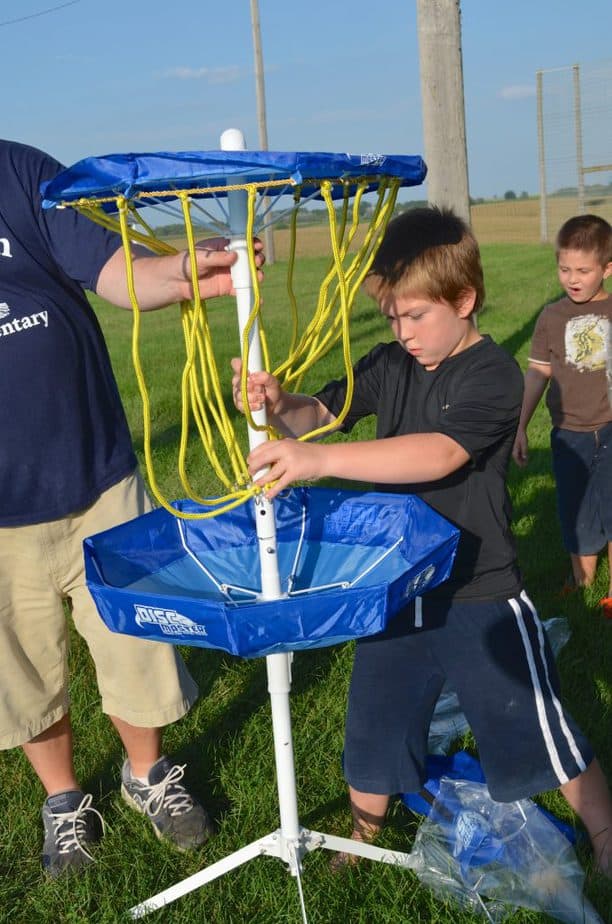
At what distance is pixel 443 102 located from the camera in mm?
5656

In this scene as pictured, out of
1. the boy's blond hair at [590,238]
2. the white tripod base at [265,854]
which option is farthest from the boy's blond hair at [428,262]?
the boy's blond hair at [590,238]

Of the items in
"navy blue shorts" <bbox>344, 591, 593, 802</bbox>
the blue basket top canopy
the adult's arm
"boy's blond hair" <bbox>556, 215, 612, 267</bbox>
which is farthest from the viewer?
"boy's blond hair" <bbox>556, 215, 612, 267</bbox>

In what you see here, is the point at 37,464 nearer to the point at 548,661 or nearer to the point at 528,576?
the point at 548,661

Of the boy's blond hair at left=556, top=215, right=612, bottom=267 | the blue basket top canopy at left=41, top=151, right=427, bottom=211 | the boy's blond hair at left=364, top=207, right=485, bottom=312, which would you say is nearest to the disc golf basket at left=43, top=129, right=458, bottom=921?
the blue basket top canopy at left=41, top=151, right=427, bottom=211

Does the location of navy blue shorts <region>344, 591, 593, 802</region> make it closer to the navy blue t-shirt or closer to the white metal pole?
the white metal pole

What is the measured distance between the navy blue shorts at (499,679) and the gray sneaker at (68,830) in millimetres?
936

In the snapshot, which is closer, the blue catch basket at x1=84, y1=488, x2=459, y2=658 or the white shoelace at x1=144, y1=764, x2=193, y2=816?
the blue catch basket at x1=84, y1=488, x2=459, y2=658

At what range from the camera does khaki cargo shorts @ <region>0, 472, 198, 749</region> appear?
256 cm

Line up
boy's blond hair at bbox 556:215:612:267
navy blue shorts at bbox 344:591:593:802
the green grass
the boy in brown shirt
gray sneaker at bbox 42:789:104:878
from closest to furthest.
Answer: navy blue shorts at bbox 344:591:593:802 → the green grass → gray sneaker at bbox 42:789:104:878 → boy's blond hair at bbox 556:215:612:267 → the boy in brown shirt

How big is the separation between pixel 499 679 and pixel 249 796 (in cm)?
95

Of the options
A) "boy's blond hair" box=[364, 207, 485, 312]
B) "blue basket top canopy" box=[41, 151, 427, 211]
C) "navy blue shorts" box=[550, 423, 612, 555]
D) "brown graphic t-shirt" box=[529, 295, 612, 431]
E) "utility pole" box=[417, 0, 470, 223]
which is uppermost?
"utility pole" box=[417, 0, 470, 223]

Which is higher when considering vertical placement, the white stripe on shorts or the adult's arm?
the adult's arm

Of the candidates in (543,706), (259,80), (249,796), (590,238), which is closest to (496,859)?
(543,706)

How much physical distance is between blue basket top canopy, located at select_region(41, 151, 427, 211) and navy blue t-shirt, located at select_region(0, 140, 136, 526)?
68cm
